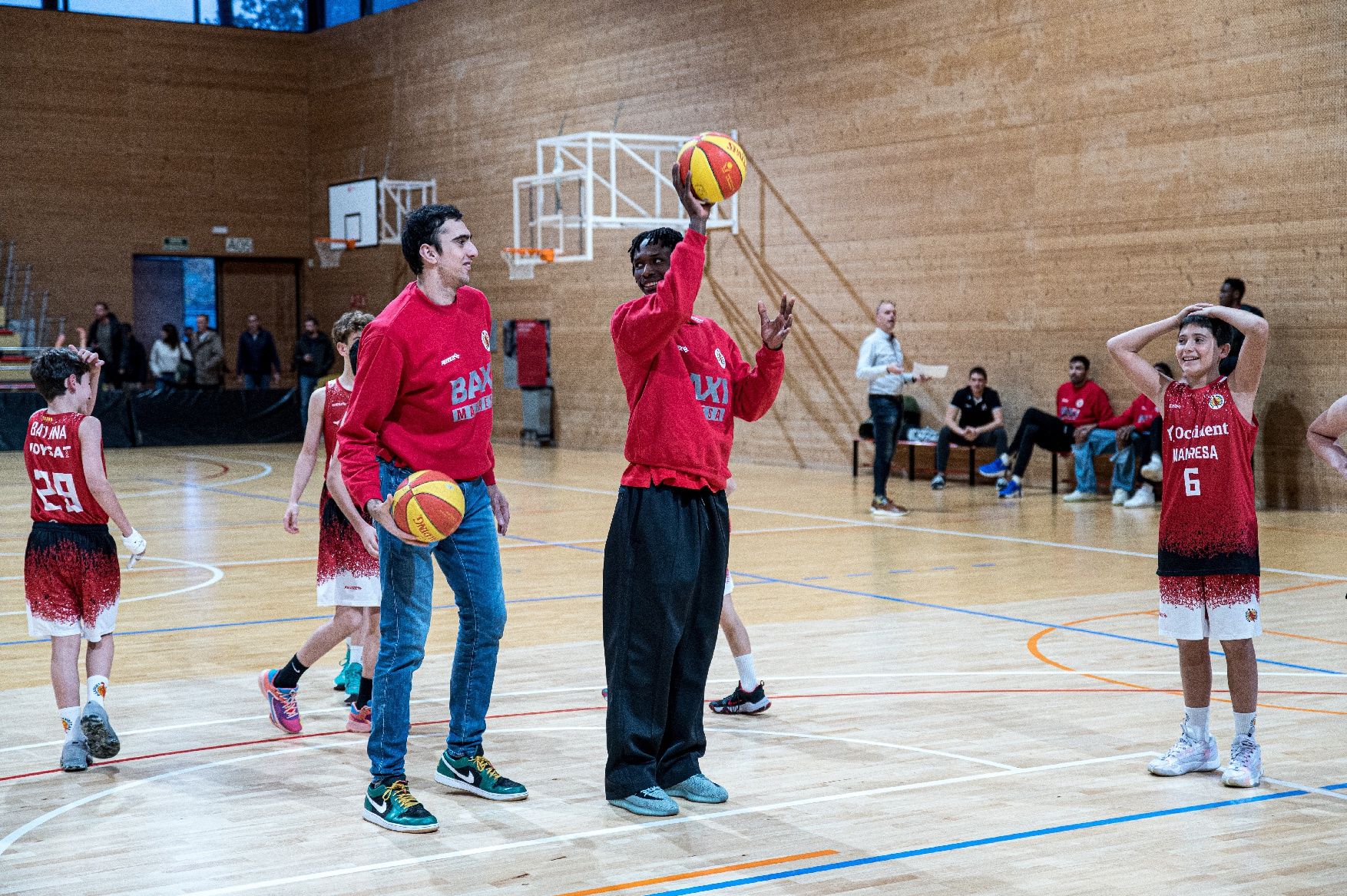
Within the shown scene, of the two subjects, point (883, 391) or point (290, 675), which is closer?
point (290, 675)

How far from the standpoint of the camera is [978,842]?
4.57 metres

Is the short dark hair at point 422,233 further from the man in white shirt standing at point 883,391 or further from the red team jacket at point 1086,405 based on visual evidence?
the red team jacket at point 1086,405

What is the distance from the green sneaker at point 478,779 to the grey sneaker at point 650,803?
385 mm

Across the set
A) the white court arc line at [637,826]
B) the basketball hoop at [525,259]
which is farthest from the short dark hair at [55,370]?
the basketball hoop at [525,259]

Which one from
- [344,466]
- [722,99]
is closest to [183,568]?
[344,466]

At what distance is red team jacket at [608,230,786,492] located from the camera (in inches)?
190

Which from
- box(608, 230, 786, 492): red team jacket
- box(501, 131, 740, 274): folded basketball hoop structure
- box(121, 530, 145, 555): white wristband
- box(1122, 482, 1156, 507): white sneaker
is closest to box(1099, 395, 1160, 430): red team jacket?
box(1122, 482, 1156, 507): white sneaker

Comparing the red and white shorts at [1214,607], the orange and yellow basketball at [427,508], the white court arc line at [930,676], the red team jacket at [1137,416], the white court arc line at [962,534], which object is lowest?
the white court arc line at [962,534]

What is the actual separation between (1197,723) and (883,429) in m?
9.27

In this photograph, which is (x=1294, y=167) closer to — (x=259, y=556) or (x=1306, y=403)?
(x=1306, y=403)

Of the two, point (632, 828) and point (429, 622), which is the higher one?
point (429, 622)

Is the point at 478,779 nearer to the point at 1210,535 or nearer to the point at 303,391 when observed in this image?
the point at 1210,535

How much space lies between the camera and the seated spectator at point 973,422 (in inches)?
648

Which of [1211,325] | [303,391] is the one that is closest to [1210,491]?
[1211,325]
